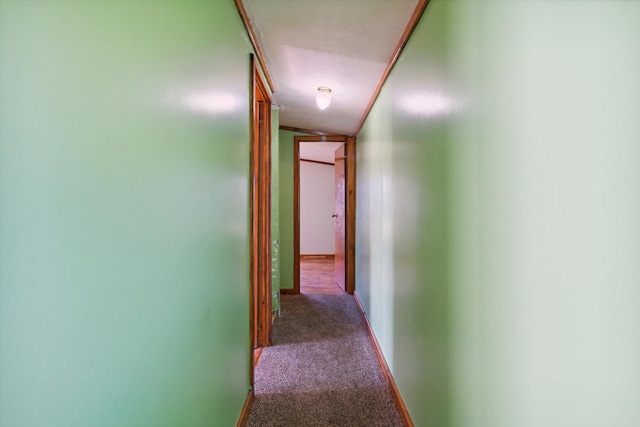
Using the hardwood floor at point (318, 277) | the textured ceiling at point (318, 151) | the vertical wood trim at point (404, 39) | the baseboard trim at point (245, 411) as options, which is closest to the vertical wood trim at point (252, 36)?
the vertical wood trim at point (404, 39)

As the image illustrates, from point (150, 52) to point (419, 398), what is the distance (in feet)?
5.50

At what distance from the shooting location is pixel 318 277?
16.5 ft

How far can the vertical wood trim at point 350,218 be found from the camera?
13.0 feet

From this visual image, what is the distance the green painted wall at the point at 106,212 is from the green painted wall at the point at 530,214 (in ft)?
2.89

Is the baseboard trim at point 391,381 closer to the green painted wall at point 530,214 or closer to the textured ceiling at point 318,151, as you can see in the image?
the green painted wall at point 530,214

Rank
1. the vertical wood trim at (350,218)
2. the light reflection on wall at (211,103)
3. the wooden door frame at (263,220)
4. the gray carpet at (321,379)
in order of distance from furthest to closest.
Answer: the vertical wood trim at (350,218) < the wooden door frame at (263,220) < the gray carpet at (321,379) < the light reflection on wall at (211,103)

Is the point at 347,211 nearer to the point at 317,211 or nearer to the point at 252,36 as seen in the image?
the point at 252,36

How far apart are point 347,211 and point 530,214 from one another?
338cm

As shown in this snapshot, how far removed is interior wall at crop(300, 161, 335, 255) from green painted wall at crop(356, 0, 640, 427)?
5.74 m

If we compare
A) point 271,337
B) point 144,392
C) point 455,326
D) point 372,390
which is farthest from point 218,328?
point 271,337

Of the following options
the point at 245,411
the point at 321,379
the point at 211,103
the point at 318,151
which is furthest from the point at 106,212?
the point at 318,151

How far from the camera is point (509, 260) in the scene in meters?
0.72

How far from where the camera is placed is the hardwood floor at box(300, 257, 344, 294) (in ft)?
13.9

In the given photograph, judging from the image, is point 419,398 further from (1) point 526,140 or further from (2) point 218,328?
(1) point 526,140
